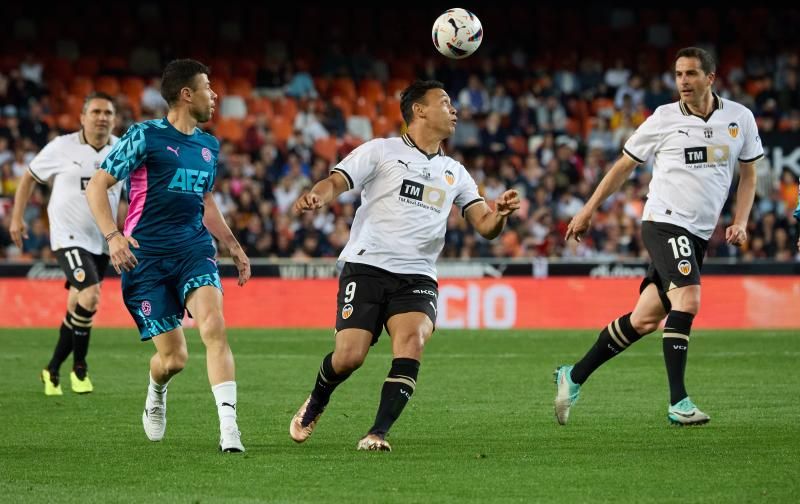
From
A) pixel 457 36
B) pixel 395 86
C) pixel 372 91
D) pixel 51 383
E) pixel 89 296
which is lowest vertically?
pixel 51 383

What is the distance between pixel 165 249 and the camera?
8.09 metres

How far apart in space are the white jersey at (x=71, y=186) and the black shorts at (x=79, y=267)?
2.2 inches

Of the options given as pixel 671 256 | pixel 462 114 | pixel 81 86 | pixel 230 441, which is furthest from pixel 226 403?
pixel 81 86

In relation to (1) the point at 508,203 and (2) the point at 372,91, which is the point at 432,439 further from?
(2) the point at 372,91

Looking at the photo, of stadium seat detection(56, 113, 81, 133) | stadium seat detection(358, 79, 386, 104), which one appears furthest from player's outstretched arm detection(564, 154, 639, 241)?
stadium seat detection(358, 79, 386, 104)

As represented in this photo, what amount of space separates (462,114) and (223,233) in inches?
698

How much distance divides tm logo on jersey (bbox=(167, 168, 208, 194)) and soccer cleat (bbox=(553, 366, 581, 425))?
2.78 metres

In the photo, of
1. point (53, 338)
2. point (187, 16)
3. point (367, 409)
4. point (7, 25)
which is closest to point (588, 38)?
point (187, 16)

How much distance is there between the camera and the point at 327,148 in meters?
25.0

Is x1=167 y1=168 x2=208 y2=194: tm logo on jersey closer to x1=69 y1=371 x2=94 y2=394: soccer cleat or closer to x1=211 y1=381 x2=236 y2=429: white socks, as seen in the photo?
x1=211 y1=381 x2=236 y2=429: white socks

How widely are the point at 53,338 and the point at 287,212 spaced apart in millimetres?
6160

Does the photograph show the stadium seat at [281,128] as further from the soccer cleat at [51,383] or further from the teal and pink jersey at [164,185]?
the teal and pink jersey at [164,185]

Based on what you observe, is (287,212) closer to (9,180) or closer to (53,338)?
(9,180)

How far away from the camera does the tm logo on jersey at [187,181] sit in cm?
808
